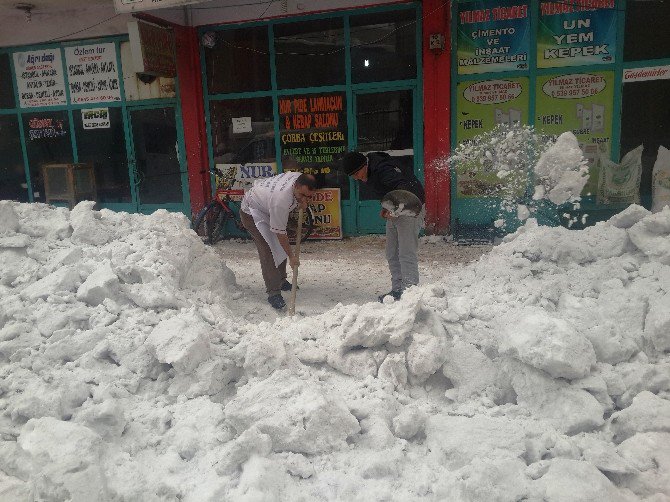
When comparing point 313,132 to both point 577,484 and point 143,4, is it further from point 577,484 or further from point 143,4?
point 577,484

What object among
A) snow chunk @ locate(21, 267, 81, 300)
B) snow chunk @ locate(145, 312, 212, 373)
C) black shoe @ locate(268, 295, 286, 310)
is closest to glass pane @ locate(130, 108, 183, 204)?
black shoe @ locate(268, 295, 286, 310)

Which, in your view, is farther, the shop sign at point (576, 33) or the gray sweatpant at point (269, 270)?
the shop sign at point (576, 33)

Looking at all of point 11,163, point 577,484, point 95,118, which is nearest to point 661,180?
point 577,484

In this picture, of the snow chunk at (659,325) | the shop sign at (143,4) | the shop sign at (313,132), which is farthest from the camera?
the shop sign at (313,132)

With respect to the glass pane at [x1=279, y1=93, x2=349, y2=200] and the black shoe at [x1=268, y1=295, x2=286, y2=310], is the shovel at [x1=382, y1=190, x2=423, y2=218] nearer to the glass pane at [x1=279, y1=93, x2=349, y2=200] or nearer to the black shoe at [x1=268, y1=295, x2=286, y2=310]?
the black shoe at [x1=268, y1=295, x2=286, y2=310]

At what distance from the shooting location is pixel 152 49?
25.1 ft

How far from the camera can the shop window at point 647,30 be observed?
673 cm

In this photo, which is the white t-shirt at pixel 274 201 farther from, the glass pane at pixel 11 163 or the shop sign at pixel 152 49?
the glass pane at pixel 11 163

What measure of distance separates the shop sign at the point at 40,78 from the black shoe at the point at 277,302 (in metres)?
5.95

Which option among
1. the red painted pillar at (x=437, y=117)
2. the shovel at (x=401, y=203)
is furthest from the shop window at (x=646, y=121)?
the shovel at (x=401, y=203)

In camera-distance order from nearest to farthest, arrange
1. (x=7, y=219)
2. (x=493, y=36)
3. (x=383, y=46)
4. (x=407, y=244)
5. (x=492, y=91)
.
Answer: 1. (x=7, y=219)
2. (x=407, y=244)
3. (x=493, y=36)
4. (x=492, y=91)
5. (x=383, y=46)

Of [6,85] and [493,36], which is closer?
[493,36]

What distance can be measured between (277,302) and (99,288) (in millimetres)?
1899

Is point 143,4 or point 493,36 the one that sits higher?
point 143,4
